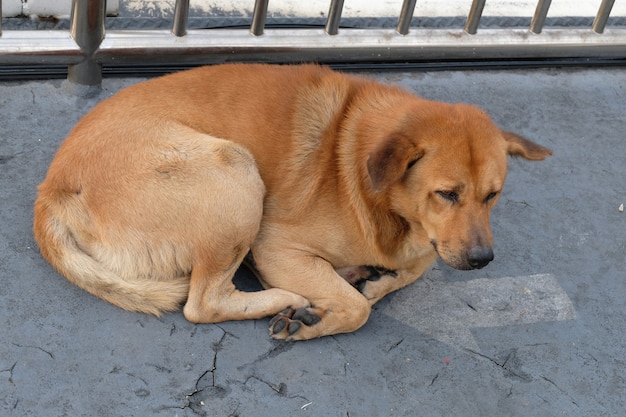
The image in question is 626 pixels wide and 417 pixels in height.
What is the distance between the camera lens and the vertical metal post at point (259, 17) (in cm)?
491

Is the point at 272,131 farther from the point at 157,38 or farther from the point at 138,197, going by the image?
the point at 157,38

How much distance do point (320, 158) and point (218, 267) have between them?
0.70 m

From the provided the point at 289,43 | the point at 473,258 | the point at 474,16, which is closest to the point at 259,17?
the point at 289,43

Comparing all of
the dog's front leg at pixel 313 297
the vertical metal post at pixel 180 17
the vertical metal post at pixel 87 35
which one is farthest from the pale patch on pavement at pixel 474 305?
the vertical metal post at pixel 87 35

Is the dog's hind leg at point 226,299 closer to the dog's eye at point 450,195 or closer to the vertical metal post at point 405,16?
the dog's eye at point 450,195

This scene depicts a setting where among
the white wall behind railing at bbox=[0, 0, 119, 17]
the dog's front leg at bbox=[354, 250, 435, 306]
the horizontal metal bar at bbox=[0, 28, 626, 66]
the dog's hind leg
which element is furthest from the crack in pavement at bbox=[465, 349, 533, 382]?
the white wall behind railing at bbox=[0, 0, 119, 17]

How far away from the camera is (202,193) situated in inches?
141

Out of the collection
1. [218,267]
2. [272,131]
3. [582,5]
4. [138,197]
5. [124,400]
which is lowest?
[124,400]

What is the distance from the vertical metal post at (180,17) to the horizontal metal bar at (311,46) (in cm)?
4

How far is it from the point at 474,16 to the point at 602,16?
973 millimetres

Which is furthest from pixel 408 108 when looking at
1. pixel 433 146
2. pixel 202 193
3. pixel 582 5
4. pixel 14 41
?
pixel 582 5

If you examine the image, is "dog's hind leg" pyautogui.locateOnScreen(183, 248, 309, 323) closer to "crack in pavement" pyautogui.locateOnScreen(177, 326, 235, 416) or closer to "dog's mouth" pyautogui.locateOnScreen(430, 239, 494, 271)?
"crack in pavement" pyautogui.locateOnScreen(177, 326, 235, 416)

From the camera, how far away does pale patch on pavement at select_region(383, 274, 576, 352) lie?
3914 millimetres

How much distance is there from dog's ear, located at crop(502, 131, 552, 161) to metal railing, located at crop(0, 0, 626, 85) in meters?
1.68
